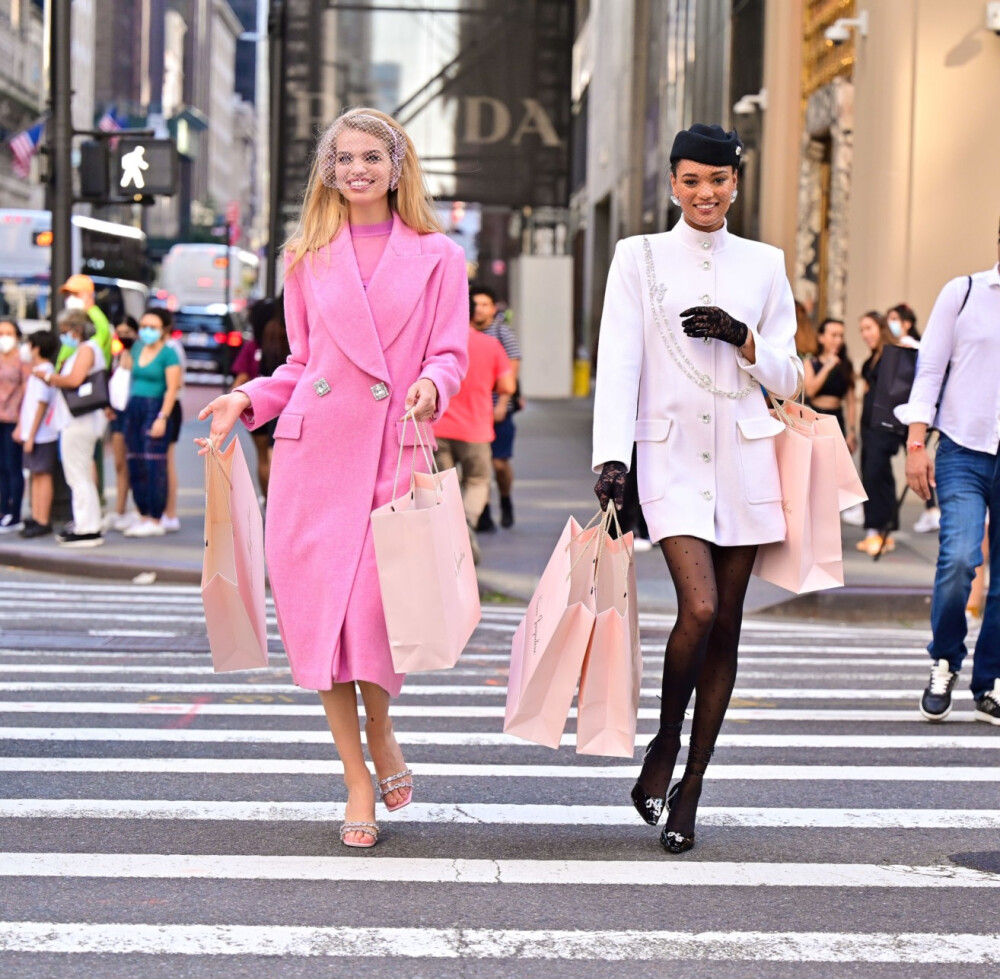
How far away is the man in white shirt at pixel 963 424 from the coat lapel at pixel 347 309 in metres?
2.76

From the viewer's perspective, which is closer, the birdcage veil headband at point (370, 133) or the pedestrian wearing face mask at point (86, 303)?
the birdcage veil headband at point (370, 133)

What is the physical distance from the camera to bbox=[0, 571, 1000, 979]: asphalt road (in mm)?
4141

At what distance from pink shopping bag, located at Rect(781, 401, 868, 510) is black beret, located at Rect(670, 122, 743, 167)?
744 millimetres

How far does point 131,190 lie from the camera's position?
1598cm

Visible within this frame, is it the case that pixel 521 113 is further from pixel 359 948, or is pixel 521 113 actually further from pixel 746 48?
pixel 359 948

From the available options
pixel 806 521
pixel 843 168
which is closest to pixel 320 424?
pixel 806 521

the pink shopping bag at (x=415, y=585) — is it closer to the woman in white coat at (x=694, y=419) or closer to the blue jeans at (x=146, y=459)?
the woman in white coat at (x=694, y=419)

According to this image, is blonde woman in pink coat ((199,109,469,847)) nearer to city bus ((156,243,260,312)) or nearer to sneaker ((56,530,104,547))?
sneaker ((56,530,104,547))

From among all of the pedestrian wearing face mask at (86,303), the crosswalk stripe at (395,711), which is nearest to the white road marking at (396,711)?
the crosswalk stripe at (395,711)

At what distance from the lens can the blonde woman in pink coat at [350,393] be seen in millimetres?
4926

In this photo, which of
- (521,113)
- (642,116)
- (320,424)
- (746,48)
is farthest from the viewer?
(642,116)

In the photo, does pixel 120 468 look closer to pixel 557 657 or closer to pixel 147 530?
pixel 147 530

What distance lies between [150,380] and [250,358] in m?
0.91

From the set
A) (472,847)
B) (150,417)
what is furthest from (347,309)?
(150,417)
